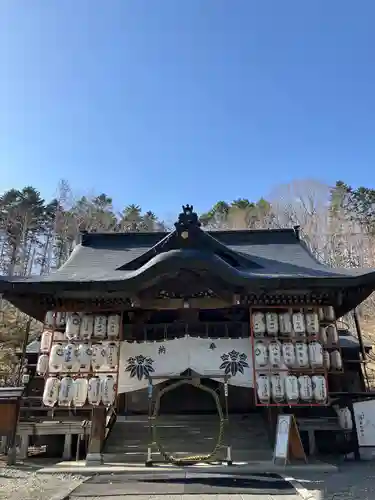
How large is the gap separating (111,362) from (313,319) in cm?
529

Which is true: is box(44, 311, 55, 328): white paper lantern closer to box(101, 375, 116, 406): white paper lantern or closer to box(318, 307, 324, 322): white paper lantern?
box(101, 375, 116, 406): white paper lantern

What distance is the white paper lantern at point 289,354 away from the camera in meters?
10.0

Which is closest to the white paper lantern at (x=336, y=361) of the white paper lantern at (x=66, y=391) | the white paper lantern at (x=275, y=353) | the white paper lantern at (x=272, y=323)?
the white paper lantern at (x=275, y=353)

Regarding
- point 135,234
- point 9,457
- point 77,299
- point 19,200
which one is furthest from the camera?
point 19,200

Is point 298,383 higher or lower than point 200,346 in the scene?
lower

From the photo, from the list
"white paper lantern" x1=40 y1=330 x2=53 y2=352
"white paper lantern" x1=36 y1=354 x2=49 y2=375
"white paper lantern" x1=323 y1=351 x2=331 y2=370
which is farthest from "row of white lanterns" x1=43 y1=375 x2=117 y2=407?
"white paper lantern" x1=323 y1=351 x2=331 y2=370

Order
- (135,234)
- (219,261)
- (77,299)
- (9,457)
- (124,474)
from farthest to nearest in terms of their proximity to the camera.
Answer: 1. (135,234)
2. (77,299)
3. (219,261)
4. (9,457)
5. (124,474)

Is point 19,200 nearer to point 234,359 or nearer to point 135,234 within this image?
point 135,234

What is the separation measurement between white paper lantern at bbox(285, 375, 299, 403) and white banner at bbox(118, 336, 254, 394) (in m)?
0.90

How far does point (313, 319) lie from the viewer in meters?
10.4

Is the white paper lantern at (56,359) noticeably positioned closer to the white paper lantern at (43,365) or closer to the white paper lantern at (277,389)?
the white paper lantern at (43,365)

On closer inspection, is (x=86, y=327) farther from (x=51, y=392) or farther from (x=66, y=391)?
(x=51, y=392)

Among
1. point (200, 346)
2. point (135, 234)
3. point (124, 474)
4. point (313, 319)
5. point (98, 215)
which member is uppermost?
point (98, 215)

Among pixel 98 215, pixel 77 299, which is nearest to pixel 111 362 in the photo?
pixel 77 299
